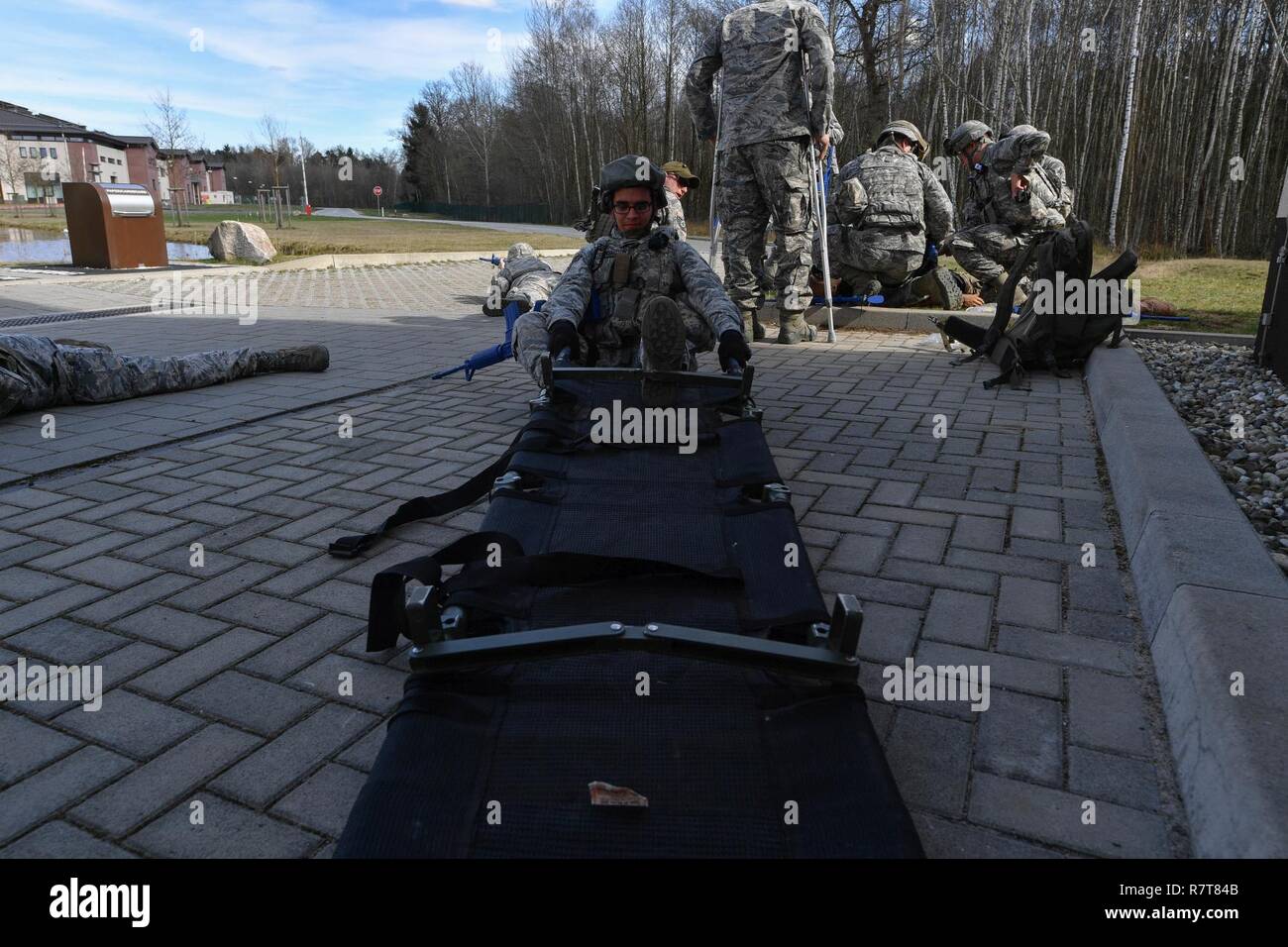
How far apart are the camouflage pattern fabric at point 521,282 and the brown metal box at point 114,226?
8.99 m

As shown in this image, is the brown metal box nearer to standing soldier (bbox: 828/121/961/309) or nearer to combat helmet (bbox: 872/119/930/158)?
standing soldier (bbox: 828/121/961/309)

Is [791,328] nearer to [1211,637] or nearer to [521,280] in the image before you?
[521,280]

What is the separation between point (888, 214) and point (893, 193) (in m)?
0.20

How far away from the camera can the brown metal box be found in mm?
13969

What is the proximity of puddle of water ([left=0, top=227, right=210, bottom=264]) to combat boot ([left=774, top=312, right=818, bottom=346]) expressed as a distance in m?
12.6

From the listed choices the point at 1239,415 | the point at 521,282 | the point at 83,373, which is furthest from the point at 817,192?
the point at 83,373

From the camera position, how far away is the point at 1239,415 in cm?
468

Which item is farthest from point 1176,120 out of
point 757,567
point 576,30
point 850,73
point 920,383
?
point 576,30

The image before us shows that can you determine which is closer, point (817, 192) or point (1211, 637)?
point (1211, 637)

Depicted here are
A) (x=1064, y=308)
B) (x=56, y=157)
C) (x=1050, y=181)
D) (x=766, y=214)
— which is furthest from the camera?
(x=56, y=157)

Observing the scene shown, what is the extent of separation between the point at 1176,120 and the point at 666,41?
27470 mm

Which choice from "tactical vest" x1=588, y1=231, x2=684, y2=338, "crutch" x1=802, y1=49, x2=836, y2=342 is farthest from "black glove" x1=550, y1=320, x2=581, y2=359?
"crutch" x1=802, y1=49, x2=836, y2=342
